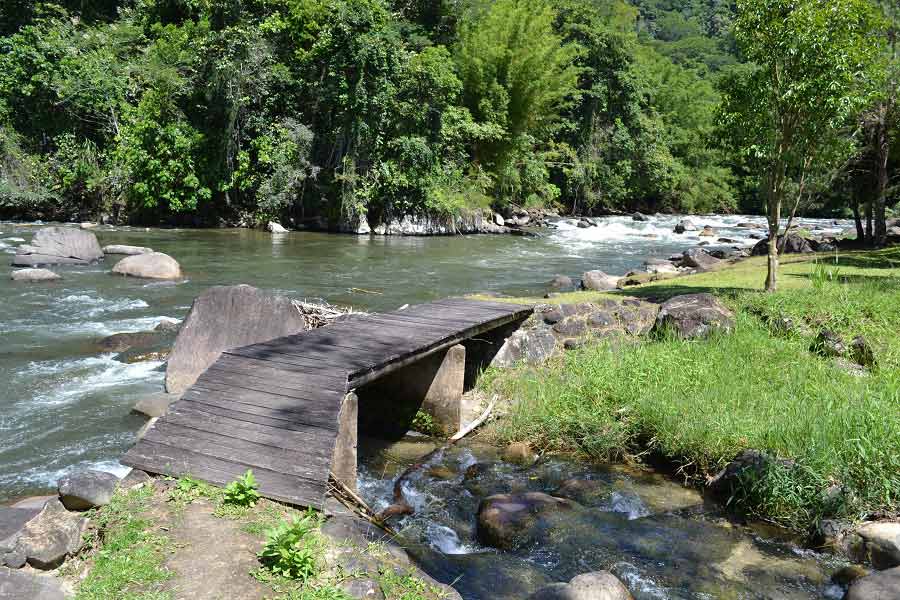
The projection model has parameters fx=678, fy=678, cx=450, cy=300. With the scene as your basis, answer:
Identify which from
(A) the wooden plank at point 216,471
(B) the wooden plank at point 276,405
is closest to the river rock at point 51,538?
(A) the wooden plank at point 216,471

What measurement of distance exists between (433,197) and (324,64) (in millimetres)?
6303

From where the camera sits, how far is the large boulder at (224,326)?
299 inches

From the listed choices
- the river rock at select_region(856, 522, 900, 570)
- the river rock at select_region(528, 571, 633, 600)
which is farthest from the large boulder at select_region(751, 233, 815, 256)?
the river rock at select_region(528, 571, 633, 600)

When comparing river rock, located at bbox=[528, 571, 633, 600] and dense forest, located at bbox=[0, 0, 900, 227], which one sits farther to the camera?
dense forest, located at bbox=[0, 0, 900, 227]

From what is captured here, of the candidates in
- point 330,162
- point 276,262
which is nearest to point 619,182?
point 330,162

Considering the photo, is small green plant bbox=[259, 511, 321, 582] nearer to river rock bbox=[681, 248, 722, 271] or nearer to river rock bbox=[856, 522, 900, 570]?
river rock bbox=[856, 522, 900, 570]

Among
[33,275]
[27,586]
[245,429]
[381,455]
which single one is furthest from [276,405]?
[33,275]

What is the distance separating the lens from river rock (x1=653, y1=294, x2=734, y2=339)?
8.41 metres

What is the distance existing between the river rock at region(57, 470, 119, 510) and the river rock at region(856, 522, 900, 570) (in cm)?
483

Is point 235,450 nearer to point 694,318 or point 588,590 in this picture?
point 588,590

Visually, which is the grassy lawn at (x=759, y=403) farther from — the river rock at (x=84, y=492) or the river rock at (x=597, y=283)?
the river rock at (x=597, y=283)

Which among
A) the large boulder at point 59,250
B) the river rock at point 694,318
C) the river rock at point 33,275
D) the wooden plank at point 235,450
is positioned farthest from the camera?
the large boulder at point 59,250

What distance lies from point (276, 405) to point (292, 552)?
1731mm

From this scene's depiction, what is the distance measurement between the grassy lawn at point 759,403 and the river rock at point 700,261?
24.5 ft
